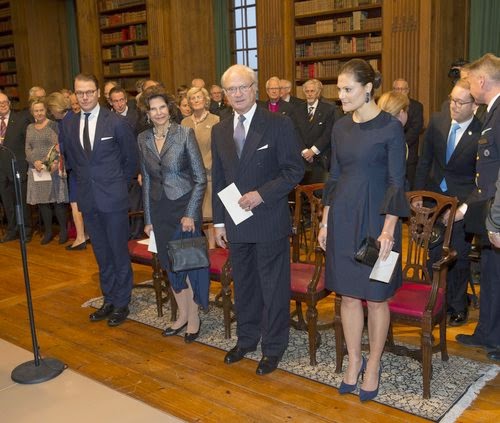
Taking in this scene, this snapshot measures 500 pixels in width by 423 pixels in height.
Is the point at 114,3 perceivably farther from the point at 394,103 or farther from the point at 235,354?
the point at 235,354

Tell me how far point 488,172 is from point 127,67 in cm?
865

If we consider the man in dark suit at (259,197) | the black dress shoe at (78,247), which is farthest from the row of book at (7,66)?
the man in dark suit at (259,197)

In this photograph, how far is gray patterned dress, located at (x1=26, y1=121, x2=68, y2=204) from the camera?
21.8 feet

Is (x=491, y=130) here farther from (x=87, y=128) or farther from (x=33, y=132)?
(x=33, y=132)

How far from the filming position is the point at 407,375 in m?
3.28

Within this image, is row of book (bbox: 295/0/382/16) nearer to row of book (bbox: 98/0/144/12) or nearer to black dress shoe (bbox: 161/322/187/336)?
row of book (bbox: 98/0/144/12)

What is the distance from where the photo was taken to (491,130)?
3.17 metres

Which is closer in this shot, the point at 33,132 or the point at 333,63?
the point at 33,132

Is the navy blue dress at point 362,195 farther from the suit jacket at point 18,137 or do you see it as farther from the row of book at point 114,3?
the row of book at point 114,3

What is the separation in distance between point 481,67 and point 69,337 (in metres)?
3.07

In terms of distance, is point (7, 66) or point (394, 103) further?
point (7, 66)

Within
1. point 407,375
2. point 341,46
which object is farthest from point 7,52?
point 407,375

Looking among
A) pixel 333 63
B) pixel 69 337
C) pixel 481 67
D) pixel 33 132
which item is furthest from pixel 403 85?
pixel 69 337

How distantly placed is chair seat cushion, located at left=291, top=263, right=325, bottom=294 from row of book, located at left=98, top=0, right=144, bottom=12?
25.6 ft
